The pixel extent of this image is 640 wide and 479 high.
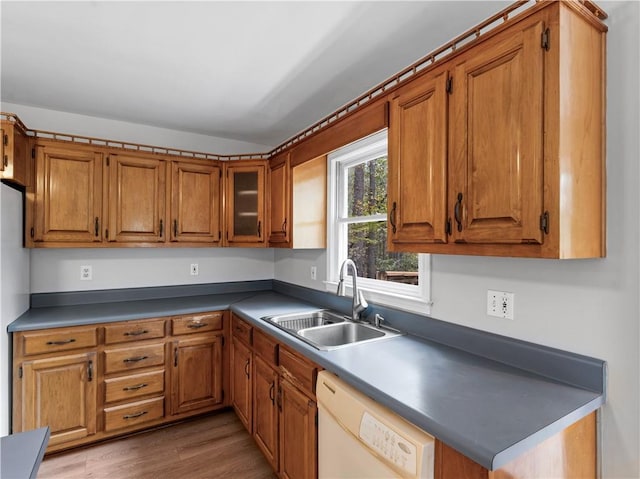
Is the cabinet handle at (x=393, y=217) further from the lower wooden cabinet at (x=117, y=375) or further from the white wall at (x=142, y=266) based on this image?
the white wall at (x=142, y=266)

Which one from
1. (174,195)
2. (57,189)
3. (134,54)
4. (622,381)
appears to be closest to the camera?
(622,381)

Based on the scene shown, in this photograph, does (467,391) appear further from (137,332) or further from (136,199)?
(136,199)

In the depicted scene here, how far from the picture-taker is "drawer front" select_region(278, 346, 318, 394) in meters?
1.60

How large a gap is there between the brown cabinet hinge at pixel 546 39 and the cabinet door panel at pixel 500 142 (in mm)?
13

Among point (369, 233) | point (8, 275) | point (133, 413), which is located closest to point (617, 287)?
point (369, 233)

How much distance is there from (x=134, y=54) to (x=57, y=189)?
1210mm

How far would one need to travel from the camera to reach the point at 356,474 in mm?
1241

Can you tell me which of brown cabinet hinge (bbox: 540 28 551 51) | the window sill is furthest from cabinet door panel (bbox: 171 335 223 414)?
brown cabinet hinge (bbox: 540 28 551 51)

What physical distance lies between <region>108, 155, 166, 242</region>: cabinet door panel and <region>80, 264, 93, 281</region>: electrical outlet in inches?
16.5

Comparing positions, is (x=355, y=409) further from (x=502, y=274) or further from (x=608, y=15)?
(x=608, y=15)

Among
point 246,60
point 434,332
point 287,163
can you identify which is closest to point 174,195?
point 287,163

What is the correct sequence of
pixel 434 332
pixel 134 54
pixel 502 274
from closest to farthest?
pixel 502 274 → pixel 434 332 → pixel 134 54

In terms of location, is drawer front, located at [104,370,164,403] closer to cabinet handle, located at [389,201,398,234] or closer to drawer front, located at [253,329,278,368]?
drawer front, located at [253,329,278,368]

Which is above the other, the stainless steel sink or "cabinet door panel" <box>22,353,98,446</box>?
the stainless steel sink
